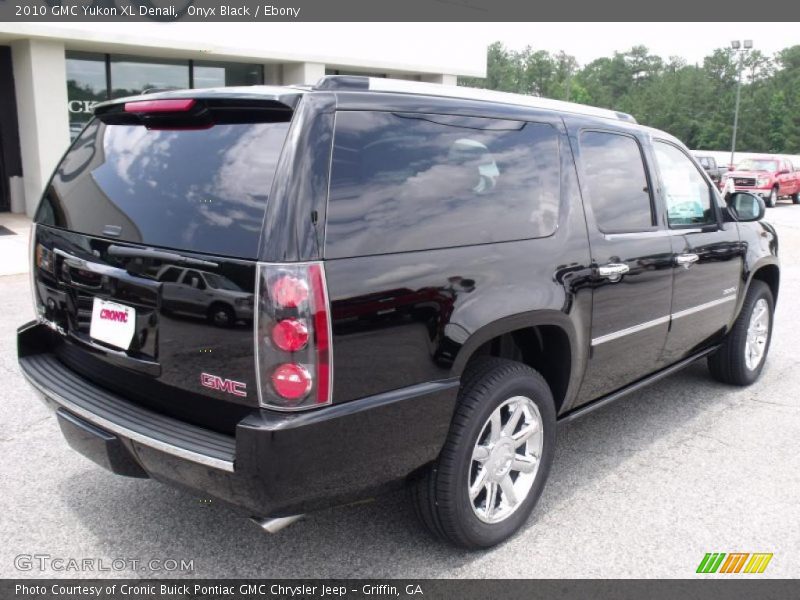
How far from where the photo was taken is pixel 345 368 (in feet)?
7.93

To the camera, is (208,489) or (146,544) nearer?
(208,489)

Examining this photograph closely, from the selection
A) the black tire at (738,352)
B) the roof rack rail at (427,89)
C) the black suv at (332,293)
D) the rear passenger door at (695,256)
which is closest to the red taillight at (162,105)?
the black suv at (332,293)

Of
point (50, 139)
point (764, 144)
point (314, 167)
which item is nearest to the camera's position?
point (314, 167)

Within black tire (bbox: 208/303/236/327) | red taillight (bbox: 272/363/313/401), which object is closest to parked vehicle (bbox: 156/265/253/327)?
black tire (bbox: 208/303/236/327)

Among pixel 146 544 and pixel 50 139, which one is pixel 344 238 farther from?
pixel 50 139

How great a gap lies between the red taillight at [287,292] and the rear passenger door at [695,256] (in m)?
2.58

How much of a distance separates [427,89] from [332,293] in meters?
1.07

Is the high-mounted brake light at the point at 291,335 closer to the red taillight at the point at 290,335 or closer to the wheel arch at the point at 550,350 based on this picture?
the red taillight at the point at 290,335

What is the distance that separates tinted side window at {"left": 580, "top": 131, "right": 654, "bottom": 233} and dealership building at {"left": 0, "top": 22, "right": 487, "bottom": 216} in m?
11.7

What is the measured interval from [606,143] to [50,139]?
13.8 meters

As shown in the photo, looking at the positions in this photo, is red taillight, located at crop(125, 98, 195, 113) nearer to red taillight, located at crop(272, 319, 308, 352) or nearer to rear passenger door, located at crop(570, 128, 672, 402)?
red taillight, located at crop(272, 319, 308, 352)

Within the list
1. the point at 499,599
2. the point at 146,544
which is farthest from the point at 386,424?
the point at 146,544

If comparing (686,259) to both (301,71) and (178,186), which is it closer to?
(178,186)

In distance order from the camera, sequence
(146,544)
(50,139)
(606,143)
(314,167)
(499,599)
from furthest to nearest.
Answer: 1. (50,139)
2. (606,143)
3. (146,544)
4. (499,599)
5. (314,167)
